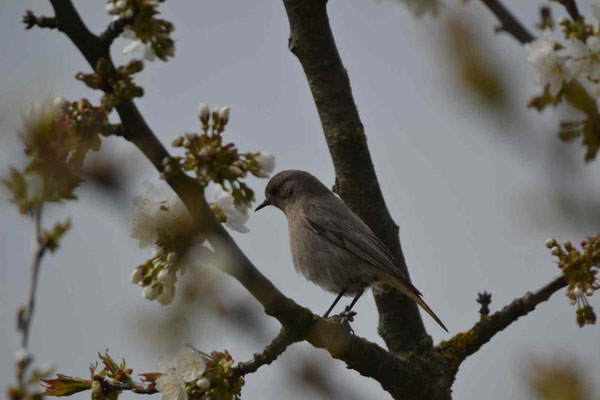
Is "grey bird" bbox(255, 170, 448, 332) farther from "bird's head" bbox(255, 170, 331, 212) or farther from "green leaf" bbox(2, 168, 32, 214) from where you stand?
"green leaf" bbox(2, 168, 32, 214)

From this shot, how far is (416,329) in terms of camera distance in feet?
17.2

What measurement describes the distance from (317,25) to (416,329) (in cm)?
241

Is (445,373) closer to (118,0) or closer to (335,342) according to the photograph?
(335,342)

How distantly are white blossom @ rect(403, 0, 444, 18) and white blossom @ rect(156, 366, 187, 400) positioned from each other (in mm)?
1842

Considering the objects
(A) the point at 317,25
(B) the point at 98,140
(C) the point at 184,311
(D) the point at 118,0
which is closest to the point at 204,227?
(C) the point at 184,311

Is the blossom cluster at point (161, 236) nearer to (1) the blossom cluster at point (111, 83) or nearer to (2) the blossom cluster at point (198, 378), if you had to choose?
(2) the blossom cluster at point (198, 378)

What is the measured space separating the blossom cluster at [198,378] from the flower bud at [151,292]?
0.28 m

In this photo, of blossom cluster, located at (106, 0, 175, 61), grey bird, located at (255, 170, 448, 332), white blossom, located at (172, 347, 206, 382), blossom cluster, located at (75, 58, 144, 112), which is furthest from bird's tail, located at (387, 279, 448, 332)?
blossom cluster, located at (75, 58, 144, 112)

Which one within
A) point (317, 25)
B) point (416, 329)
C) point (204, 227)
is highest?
point (317, 25)

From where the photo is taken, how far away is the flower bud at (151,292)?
2.91 meters

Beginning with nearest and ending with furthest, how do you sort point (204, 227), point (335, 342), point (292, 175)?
1. point (204, 227)
2. point (335, 342)
3. point (292, 175)

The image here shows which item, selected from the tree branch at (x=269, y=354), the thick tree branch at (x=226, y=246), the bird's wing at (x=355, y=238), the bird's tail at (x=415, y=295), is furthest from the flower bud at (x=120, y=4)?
the bird's tail at (x=415, y=295)

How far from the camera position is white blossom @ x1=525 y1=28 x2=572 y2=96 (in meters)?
2.10

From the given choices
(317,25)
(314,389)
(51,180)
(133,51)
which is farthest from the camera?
(317,25)
